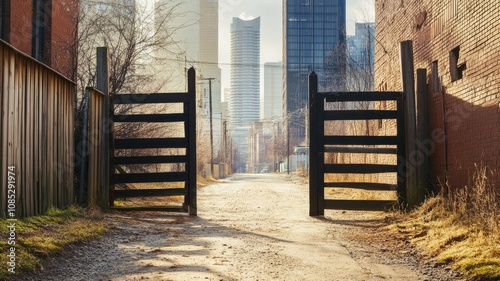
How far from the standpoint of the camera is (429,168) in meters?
10.8

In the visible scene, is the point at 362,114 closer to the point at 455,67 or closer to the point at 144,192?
the point at 455,67

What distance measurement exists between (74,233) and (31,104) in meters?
2.14

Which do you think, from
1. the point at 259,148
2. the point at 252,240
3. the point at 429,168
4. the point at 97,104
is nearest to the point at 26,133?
the point at 97,104

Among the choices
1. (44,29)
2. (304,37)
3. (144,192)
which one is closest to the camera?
(144,192)

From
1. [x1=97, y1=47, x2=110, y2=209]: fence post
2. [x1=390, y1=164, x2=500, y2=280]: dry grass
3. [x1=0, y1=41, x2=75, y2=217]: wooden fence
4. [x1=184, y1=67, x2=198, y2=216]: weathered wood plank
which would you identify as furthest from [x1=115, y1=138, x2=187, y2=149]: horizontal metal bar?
[x1=390, y1=164, x2=500, y2=280]: dry grass

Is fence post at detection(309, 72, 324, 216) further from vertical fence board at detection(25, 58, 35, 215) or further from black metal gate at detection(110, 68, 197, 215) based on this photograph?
vertical fence board at detection(25, 58, 35, 215)

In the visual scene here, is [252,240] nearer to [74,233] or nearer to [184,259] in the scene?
[184,259]

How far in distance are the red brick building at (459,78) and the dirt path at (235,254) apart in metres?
1.91

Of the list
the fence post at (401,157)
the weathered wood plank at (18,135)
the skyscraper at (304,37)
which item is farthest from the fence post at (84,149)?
the skyscraper at (304,37)

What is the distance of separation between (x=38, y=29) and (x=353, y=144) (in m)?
8.81

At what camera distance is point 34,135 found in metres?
8.05

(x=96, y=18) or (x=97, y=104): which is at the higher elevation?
(x=96, y=18)

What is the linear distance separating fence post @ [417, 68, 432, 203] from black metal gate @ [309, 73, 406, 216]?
324 mm

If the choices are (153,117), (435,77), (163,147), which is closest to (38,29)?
(153,117)
